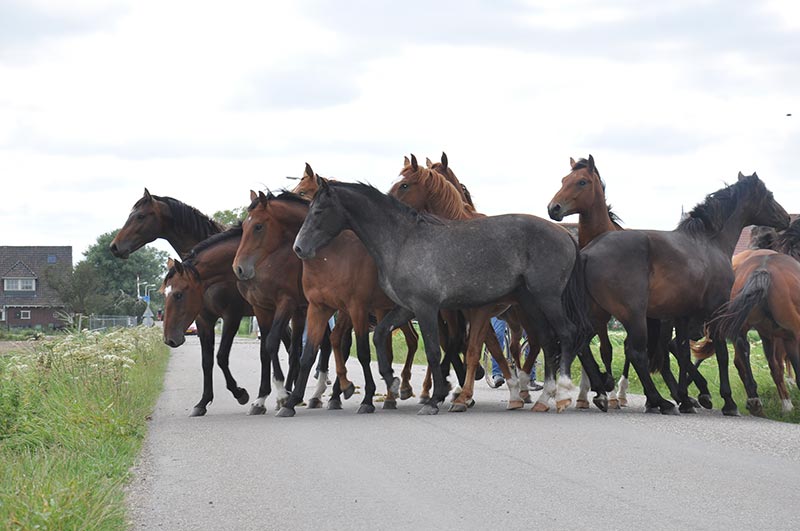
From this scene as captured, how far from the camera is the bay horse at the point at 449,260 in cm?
→ 1295

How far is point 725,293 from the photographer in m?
13.7

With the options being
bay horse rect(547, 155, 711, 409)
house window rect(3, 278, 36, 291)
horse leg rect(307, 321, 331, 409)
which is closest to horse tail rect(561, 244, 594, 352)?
bay horse rect(547, 155, 711, 409)

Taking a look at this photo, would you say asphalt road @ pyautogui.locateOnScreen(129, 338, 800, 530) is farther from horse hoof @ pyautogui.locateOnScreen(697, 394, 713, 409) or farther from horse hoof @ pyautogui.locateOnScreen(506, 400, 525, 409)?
horse hoof @ pyautogui.locateOnScreen(697, 394, 713, 409)

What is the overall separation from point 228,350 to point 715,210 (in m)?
6.17

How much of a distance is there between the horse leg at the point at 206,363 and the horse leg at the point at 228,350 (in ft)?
→ 0.45

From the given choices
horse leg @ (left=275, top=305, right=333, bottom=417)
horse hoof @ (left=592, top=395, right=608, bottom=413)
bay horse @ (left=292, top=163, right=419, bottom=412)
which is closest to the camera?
horse hoof @ (left=592, top=395, right=608, bottom=413)

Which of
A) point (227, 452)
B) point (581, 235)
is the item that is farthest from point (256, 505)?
point (581, 235)

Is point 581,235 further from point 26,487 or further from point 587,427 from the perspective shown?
point 26,487

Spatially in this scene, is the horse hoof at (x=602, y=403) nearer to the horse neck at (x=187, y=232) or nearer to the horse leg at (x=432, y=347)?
the horse leg at (x=432, y=347)

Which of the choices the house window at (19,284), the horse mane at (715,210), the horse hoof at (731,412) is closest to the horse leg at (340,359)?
the horse mane at (715,210)

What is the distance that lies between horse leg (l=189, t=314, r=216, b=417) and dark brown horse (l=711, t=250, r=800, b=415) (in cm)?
597

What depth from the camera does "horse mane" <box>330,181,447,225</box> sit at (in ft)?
43.5

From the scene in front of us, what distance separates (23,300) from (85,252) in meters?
30.4

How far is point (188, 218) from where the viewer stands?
52.9 feet
